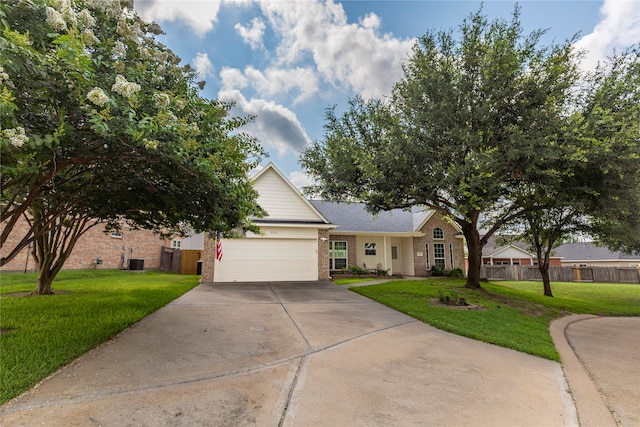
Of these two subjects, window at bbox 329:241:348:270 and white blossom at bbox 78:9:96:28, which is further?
window at bbox 329:241:348:270

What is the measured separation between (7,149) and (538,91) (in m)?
11.3

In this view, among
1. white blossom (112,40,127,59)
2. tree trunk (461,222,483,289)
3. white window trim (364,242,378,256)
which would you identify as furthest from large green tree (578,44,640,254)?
white window trim (364,242,378,256)

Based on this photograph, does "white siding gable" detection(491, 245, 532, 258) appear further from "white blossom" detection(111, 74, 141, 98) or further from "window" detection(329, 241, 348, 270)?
"white blossom" detection(111, 74, 141, 98)

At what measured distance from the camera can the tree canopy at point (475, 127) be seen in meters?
8.41

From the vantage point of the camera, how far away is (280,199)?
16.2m

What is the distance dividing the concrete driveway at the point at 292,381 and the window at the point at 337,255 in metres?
13.2

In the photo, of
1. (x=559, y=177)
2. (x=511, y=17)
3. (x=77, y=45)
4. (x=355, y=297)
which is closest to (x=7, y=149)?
(x=77, y=45)

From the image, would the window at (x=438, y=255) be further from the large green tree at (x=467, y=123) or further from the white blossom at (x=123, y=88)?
the white blossom at (x=123, y=88)

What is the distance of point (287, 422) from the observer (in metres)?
2.94

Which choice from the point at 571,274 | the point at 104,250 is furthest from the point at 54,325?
the point at 571,274

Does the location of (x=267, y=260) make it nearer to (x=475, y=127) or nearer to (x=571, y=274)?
(x=475, y=127)

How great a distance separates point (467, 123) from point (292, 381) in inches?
351

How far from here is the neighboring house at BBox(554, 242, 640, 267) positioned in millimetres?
35625

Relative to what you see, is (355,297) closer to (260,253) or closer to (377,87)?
(260,253)
